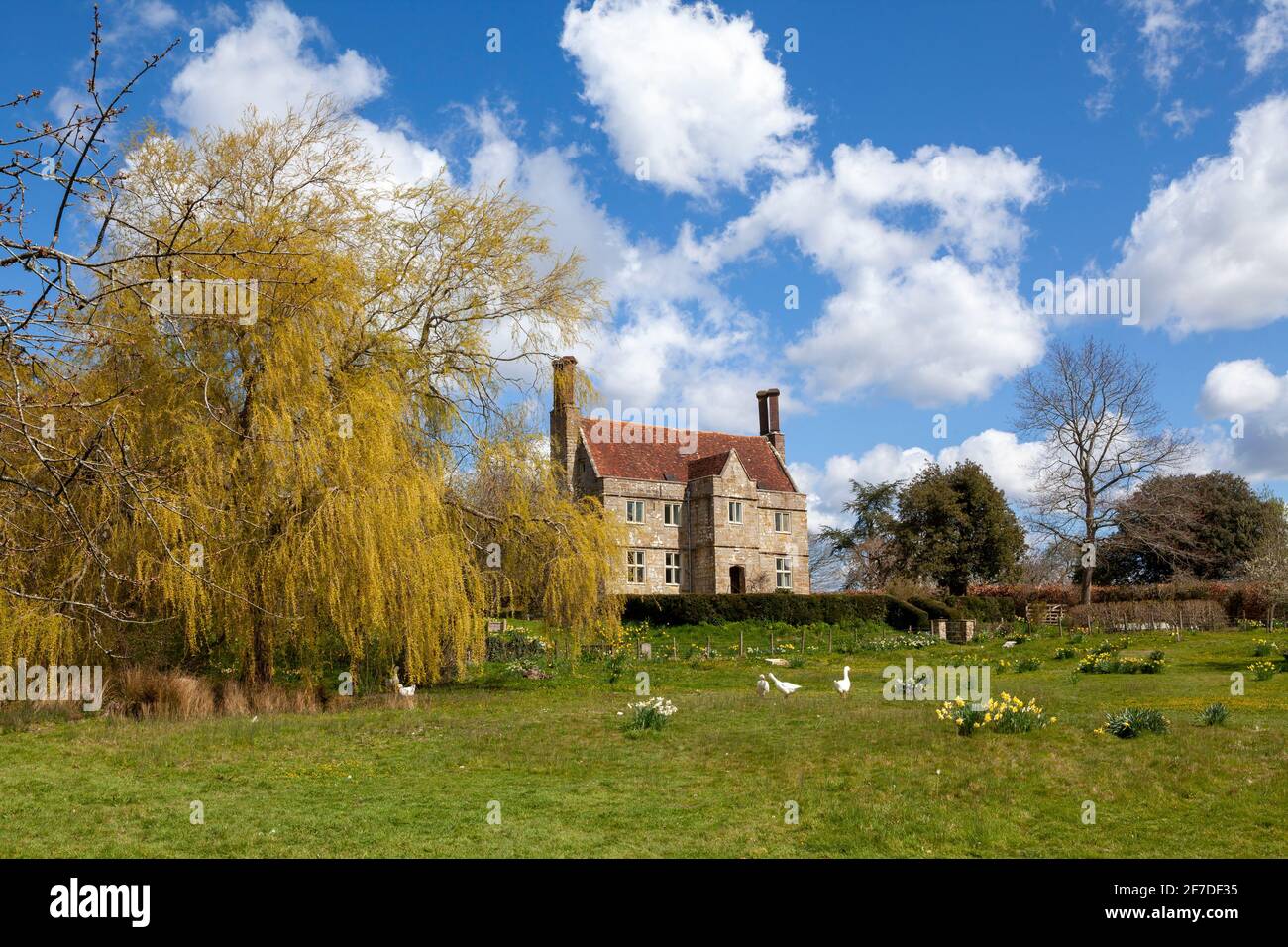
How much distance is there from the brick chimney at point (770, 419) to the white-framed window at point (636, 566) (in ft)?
39.3

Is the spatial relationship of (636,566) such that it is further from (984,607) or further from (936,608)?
(984,607)

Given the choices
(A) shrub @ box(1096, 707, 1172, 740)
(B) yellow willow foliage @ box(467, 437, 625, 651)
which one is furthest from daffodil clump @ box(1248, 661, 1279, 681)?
(B) yellow willow foliage @ box(467, 437, 625, 651)

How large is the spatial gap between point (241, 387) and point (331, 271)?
314 centimetres

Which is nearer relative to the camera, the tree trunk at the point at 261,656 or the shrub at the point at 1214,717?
the shrub at the point at 1214,717

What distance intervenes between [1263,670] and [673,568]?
30667 mm

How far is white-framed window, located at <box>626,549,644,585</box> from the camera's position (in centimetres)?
4938

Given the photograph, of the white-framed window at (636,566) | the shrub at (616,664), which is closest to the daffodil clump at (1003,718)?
the shrub at (616,664)

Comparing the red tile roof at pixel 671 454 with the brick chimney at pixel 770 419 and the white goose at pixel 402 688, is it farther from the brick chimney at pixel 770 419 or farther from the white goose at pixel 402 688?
the white goose at pixel 402 688

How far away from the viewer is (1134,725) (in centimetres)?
1464

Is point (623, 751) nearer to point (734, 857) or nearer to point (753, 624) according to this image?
point (734, 857)

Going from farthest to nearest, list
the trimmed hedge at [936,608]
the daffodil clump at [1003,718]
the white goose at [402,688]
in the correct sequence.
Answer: the trimmed hedge at [936,608] → the white goose at [402,688] → the daffodil clump at [1003,718]

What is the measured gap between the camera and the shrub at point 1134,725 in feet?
47.8

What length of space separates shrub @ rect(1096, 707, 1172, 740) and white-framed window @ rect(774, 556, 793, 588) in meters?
38.7

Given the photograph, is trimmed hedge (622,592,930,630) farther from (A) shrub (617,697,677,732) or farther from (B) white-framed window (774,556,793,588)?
(A) shrub (617,697,677,732)
